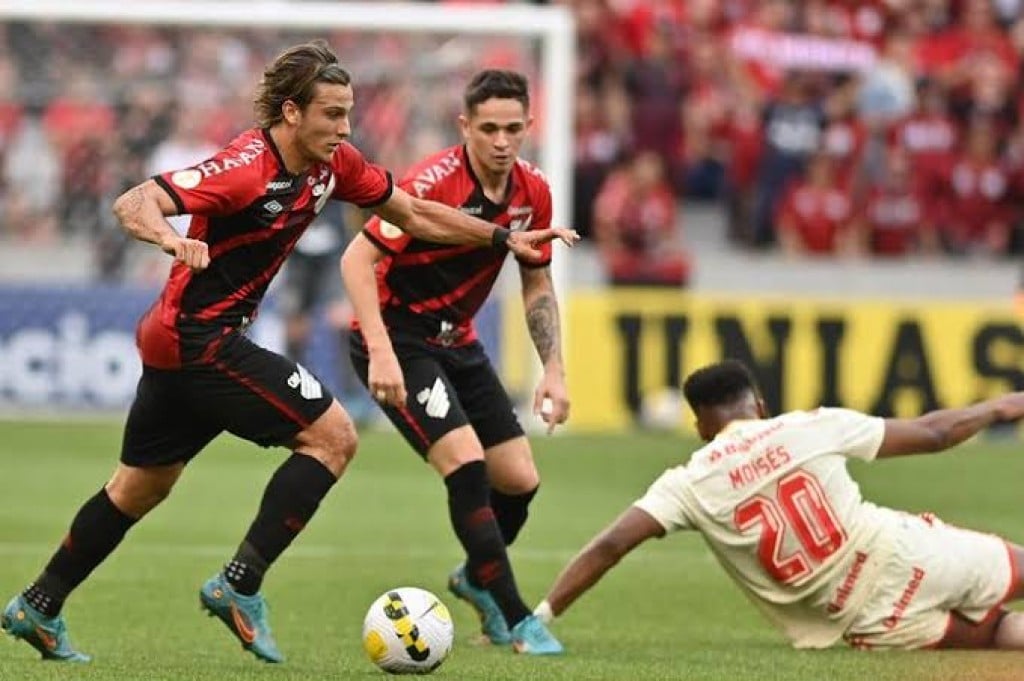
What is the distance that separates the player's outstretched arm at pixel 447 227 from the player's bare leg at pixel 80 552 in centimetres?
133

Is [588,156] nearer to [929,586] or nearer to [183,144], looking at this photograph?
[183,144]

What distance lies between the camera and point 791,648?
9047 mm

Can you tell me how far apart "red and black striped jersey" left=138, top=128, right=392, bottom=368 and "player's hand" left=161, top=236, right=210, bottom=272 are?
59cm

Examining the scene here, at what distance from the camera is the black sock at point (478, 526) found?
901 cm

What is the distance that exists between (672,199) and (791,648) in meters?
15.8

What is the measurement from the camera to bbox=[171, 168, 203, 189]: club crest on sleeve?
307 inches

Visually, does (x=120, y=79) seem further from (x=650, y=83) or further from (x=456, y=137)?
(x=650, y=83)


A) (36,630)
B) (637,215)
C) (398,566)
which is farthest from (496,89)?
(637,215)

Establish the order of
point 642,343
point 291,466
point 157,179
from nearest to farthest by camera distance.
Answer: point 157,179, point 291,466, point 642,343

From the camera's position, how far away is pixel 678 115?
992 inches

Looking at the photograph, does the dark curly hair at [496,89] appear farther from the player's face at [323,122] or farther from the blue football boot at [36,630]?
the blue football boot at [36,630]

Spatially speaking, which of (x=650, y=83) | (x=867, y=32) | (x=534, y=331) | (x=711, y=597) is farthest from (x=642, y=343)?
(x=534, y=331)

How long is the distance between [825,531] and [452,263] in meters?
2.10

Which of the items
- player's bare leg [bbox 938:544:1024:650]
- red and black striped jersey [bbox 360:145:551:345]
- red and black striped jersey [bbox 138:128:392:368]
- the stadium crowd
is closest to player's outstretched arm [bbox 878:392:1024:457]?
player's bare leg [bbox 938:544:1024:650]
